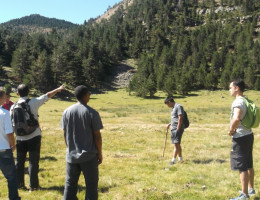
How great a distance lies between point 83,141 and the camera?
5.52m

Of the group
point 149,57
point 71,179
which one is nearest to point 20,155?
point 71,179

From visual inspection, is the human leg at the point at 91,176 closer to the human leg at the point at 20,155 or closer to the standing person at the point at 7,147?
the standing person at the point at 7,147

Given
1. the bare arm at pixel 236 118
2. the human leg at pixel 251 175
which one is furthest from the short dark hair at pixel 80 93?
the human leg at pixel 251 175

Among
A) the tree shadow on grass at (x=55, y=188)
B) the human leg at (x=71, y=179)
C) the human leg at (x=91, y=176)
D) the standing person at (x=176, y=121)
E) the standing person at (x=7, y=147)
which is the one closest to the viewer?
the human leg at (x=91, y=176)

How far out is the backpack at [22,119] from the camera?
7070mm

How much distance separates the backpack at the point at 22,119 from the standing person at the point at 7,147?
883 millimetres

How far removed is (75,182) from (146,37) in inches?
7032

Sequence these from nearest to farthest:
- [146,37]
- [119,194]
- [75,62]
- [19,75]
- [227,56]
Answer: [119,194] → [19,75] → [75,62] → [227,56] → [146,37]

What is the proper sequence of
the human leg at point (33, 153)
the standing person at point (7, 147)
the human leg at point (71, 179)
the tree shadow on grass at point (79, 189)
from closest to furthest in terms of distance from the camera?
the human leg at point (71, 179) < the standing person at point (7, 147) < the human leg at point (33, 153) < the tree shadow on grass at point (79, 189)

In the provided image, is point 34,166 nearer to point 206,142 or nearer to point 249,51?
point 206,142

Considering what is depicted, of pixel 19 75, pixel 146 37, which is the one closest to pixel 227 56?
pixel 146 37

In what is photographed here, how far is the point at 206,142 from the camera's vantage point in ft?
55.9

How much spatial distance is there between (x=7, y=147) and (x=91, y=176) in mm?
2274

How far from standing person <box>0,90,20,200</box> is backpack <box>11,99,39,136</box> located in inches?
34.8
